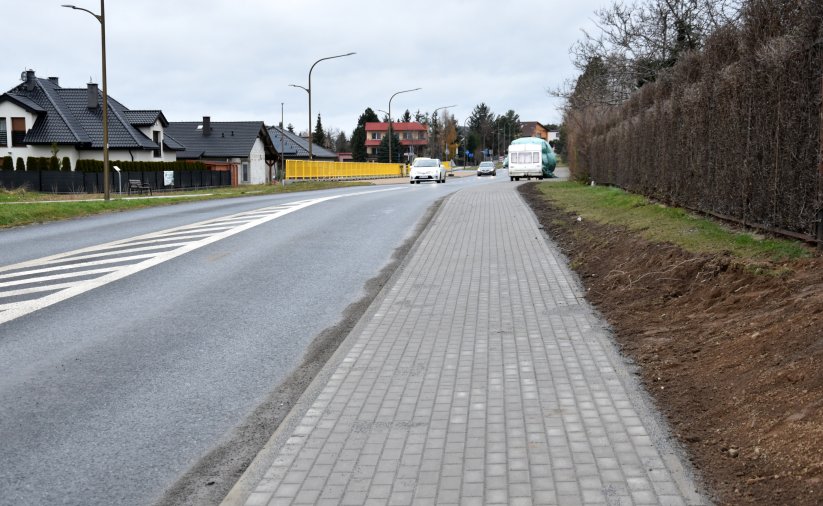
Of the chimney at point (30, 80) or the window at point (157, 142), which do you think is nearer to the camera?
the chimney at point (30, 80)

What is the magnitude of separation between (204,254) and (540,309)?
23.7ft

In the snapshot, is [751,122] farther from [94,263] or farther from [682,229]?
[94,263]

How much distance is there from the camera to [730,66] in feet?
39.4

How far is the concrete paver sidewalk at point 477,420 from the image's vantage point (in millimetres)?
4125

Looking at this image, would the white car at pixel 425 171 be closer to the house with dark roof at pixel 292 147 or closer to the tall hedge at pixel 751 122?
the tall hedge at pixel 751 122

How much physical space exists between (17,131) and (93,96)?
613 cm

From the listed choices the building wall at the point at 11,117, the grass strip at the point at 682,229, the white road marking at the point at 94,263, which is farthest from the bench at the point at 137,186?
the grass strip at the point at 682,229

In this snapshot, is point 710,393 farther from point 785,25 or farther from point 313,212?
point 313,212

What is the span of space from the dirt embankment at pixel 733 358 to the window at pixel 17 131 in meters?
55.4

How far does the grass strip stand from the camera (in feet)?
30.0

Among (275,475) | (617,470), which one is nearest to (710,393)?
(617,470)

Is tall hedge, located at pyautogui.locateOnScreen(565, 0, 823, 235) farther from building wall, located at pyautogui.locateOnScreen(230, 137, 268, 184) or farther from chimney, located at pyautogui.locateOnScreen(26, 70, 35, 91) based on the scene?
building wall, located at pyautogui.locateOnScreen(230, 137, 268, 184)

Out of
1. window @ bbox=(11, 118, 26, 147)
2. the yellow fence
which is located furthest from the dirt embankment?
window @ bbox=(11, 118, 26, 147)

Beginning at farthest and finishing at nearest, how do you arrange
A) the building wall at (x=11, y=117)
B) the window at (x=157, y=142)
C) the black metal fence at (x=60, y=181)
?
the window at (x=157, y=142) < the building wall at (x=11, y=117) < the black metal fence at (x=60, y=181)
